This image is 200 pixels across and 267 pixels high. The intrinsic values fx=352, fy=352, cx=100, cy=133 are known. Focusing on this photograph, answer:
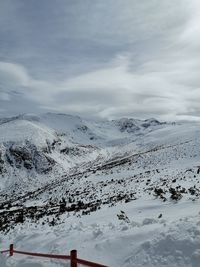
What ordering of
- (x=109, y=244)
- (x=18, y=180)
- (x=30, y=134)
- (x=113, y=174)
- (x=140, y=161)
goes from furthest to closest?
(x=30, y=134) < (x=18, y=180) < (x=140, y=161) < (x=113, y=174) < (x=109, y=244)

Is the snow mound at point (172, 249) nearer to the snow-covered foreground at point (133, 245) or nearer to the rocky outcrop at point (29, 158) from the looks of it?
the snow-covered foreground at point (133, 245)

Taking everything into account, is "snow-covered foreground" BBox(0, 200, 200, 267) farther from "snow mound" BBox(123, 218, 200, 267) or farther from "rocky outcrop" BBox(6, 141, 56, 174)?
"rocky outcrop" BBox(6, 141, 56, 174)

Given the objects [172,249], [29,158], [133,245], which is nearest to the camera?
[172,249]

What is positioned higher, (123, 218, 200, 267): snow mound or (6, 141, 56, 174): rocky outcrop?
(6, 141, 56, 174): rocky outcrop

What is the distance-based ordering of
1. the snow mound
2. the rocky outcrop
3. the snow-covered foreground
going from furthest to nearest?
1. the rocky outcrop
2. the snow-covered foreground
3. the snow mound

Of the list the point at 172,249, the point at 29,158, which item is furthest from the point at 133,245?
the point at 29,158

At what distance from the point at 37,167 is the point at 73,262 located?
78.6 m

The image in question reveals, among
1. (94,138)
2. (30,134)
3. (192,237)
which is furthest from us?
(94,138)

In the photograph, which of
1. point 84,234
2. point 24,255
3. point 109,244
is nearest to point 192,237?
point 109,244

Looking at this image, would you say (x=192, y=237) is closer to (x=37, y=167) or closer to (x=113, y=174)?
(x=113, y=174)

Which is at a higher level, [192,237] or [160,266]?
[192,237]

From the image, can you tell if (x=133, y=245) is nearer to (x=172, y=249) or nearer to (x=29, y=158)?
(x=172, y=249)

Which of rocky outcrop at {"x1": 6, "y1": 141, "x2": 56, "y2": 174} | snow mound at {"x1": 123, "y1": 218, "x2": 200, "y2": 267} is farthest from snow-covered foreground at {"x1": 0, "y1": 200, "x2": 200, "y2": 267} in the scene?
rocky outcrop at {"x1": 6, "y1": 141, "x2": 56, "y2": 174}

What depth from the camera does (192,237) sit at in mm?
7789
